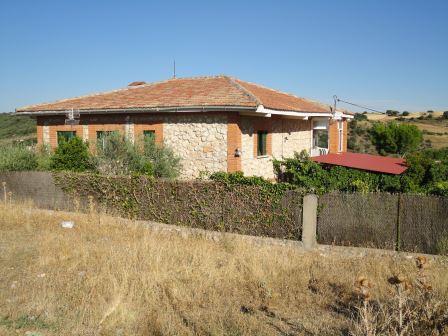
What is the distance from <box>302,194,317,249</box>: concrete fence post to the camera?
10.4 m

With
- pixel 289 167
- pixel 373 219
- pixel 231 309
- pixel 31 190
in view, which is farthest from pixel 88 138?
pixel 231 309

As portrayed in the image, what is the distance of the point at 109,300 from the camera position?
588cm

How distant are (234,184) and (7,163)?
8644 millimetres

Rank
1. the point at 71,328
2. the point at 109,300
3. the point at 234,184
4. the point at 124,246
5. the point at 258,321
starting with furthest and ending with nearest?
the point at 234,184 < the point at 124,246 < the point at 109,300 < the point at 258,321 < the point at 71,328

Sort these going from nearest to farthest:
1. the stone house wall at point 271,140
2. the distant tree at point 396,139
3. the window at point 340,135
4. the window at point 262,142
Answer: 1. the stone house wall at point 271,140
2. the window at point 262,142
3. the window at point 340,135
4. the distant tree at point 396,139

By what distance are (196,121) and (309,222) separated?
292 inches

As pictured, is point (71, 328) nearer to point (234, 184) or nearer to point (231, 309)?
point (231, 309)

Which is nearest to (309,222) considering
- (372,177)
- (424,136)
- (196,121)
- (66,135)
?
(372,177)

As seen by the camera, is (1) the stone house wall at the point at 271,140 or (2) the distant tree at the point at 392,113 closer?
(1) the stone house wall at the point at 271,140

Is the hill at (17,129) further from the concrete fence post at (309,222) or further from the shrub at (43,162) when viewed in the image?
the concrete fence post at (309,222)

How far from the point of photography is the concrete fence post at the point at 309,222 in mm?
10359

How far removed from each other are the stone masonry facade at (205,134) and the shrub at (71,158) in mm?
1389

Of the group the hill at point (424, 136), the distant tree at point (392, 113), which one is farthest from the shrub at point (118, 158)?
the distant tree at point (392, 113)

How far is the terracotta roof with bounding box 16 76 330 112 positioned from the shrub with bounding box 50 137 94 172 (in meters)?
2.80
